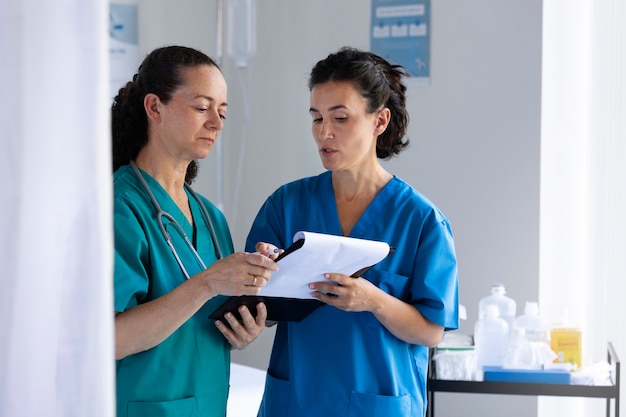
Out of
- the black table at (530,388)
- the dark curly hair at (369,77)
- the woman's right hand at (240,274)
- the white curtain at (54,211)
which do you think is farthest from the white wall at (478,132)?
the white curtain at (54,211)

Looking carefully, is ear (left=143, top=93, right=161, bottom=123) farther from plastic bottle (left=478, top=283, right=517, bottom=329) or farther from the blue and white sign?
the blue and white sign

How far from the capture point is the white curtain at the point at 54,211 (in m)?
0.64

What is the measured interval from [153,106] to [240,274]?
1.29 feet

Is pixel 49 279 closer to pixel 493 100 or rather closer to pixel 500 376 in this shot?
pixel 500 376

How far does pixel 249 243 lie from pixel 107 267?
0.98 m

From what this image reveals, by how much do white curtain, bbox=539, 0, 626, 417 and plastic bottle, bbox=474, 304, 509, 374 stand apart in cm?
48

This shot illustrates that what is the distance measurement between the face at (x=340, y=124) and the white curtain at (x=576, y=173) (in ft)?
4.62

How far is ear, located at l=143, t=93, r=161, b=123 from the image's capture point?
4.92ft

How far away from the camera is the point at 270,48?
3.66 meters

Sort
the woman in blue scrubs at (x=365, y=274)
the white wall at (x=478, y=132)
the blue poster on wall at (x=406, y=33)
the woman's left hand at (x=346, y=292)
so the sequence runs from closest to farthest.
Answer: the woman's left hand at (x=346, y=292) < the woman in blue scrubs at (x=365, y=274) < the white wall at (x=478, y=132) < the blue poster on wall at (x=406, y=33)

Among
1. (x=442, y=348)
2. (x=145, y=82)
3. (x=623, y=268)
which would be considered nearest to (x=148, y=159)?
(x=145, y=82)

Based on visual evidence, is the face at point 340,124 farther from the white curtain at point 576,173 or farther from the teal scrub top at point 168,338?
the white curtain at point 576,173

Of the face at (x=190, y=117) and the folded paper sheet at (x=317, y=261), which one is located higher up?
the face at (x=190, y=117)

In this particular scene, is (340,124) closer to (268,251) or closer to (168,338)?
(268,251)
